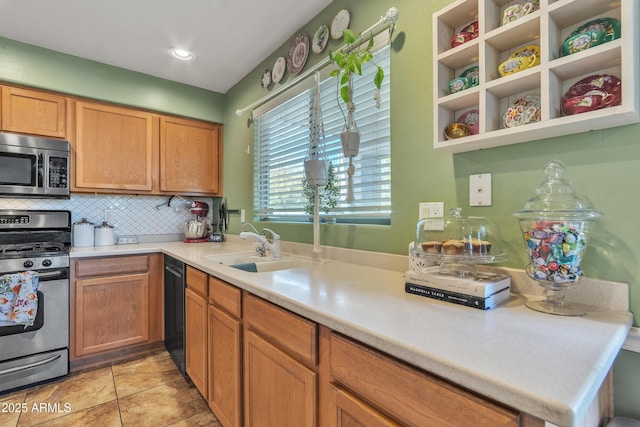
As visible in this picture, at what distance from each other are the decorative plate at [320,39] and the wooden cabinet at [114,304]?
6.56 ft

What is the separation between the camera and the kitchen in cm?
89

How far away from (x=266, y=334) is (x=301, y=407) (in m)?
0.29

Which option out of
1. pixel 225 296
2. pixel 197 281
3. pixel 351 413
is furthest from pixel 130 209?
pixel 351 413

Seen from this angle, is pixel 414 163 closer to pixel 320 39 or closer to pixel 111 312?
pixel 320 39

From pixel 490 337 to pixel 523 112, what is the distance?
760 mm

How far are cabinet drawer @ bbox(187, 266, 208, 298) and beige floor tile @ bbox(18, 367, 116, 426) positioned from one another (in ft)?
2.79

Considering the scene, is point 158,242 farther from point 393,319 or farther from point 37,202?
point 393,319

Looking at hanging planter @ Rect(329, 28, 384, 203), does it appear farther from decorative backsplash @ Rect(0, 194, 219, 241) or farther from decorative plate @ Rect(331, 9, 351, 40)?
decorative backsplash @ Rect(0, 194, 219, 241)

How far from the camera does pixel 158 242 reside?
3055 mm

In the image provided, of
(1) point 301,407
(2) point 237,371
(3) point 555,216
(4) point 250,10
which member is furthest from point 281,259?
(4) point 250,10

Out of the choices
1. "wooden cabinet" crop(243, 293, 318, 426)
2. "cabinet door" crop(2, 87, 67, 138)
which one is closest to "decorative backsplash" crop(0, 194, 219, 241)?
"cabinet door" crop(2, 87, 67, 138)

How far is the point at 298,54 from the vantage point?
2.14 metres

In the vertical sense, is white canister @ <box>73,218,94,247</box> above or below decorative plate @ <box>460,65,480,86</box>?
below

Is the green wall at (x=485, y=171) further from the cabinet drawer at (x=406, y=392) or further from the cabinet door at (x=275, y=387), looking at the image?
the cabinet door at (x=275, y=387)
